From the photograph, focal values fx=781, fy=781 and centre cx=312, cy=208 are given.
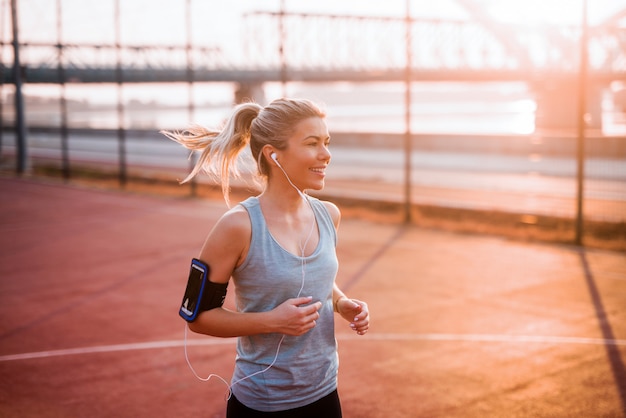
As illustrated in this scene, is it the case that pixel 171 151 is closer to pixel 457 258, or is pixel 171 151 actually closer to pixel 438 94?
pixel 457 258

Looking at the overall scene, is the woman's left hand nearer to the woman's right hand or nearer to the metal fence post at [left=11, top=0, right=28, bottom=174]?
the woman's right hand

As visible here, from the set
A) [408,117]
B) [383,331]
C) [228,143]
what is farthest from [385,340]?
[408,117]

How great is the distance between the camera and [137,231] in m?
14.2

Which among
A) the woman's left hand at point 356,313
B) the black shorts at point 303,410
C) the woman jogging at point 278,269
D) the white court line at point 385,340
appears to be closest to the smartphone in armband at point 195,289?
the woman jogging at point 278,269

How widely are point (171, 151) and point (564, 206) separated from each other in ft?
95.0

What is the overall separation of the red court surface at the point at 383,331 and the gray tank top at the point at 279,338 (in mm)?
2384

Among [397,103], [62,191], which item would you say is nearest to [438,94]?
[397,103]

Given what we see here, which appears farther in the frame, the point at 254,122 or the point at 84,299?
the point at 84,299

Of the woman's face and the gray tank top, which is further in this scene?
the woman's face

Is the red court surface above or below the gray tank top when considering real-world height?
below

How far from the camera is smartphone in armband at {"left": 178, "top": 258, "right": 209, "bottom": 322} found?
2.80 m

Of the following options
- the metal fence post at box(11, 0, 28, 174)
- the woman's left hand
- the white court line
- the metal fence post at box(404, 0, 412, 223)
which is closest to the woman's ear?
the woman's left hand

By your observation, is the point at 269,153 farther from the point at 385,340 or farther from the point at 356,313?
the point at 385,340

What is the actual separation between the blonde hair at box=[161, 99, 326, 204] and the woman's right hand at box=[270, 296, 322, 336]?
592 mm
